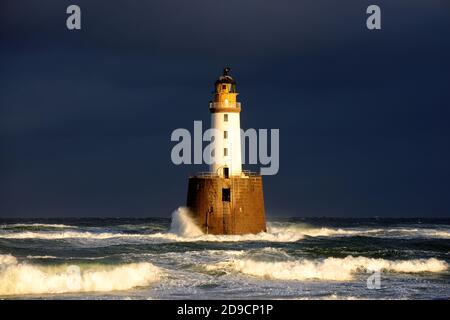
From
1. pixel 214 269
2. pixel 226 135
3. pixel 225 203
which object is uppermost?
pixel 226 135

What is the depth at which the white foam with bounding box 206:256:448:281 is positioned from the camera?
90.7ft

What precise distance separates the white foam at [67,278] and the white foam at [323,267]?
308 cm

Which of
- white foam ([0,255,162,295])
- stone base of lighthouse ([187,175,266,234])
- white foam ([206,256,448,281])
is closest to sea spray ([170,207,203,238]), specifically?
stone base of lighthouse ([187,175,266,234])

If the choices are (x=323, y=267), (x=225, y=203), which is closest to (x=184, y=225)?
(x=225, y=203)

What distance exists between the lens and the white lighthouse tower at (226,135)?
128 feet

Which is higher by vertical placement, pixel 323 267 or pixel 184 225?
pixel 184 225

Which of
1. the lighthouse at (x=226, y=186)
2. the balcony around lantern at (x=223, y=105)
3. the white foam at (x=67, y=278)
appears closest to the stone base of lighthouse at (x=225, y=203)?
the lighthouse at (x=226, y=186)

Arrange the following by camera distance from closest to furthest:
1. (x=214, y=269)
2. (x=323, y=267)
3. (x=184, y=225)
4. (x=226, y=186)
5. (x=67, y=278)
Result: (x=67, y=278), (x=323, y=267), (x=214, y=269), (x=226, y=186), (x=184, y=225)

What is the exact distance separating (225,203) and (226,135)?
8.67ft

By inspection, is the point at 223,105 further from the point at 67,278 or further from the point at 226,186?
the point at 67,278

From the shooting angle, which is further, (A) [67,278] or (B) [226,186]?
(B) [226,186]

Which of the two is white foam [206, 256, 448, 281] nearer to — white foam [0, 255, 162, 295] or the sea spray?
white foam [0, 255, 162, 295]

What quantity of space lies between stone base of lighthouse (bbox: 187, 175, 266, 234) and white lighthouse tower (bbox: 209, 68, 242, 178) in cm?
57

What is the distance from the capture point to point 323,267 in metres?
28.1
